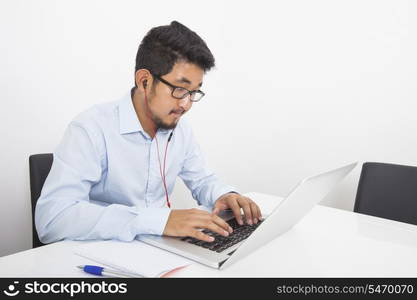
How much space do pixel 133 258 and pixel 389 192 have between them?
1.22 m

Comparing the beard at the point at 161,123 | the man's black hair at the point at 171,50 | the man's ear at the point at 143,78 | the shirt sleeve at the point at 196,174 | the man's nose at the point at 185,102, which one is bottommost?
the shirt sleeve at the point at 196,174

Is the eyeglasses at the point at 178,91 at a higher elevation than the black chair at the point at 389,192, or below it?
higher

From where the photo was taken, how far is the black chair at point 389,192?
1.56m

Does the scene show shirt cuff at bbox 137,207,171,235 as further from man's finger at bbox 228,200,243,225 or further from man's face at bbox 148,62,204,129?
man's face at bbox 148,62,204,129

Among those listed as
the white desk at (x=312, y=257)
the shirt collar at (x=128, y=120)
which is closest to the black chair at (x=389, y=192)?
the white desk at (x=312, y=257)

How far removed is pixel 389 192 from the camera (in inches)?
63.3

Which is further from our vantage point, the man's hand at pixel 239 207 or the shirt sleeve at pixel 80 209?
the man's hand at pixel 239 207

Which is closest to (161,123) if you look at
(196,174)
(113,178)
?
(113,178)

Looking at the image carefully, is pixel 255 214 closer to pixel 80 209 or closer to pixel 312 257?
pixel 312 257

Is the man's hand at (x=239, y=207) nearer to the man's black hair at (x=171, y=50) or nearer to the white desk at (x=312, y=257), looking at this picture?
the white desk at (x=312, y=257)

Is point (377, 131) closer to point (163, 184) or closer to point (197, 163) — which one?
point (197, 163)

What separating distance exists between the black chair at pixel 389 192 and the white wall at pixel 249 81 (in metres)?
0.54

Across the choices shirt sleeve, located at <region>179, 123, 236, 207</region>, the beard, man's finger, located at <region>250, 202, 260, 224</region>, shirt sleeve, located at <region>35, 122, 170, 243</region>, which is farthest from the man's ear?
man's finger, located at <region>250, 202, 260, 224</region>

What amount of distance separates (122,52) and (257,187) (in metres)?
1.30
